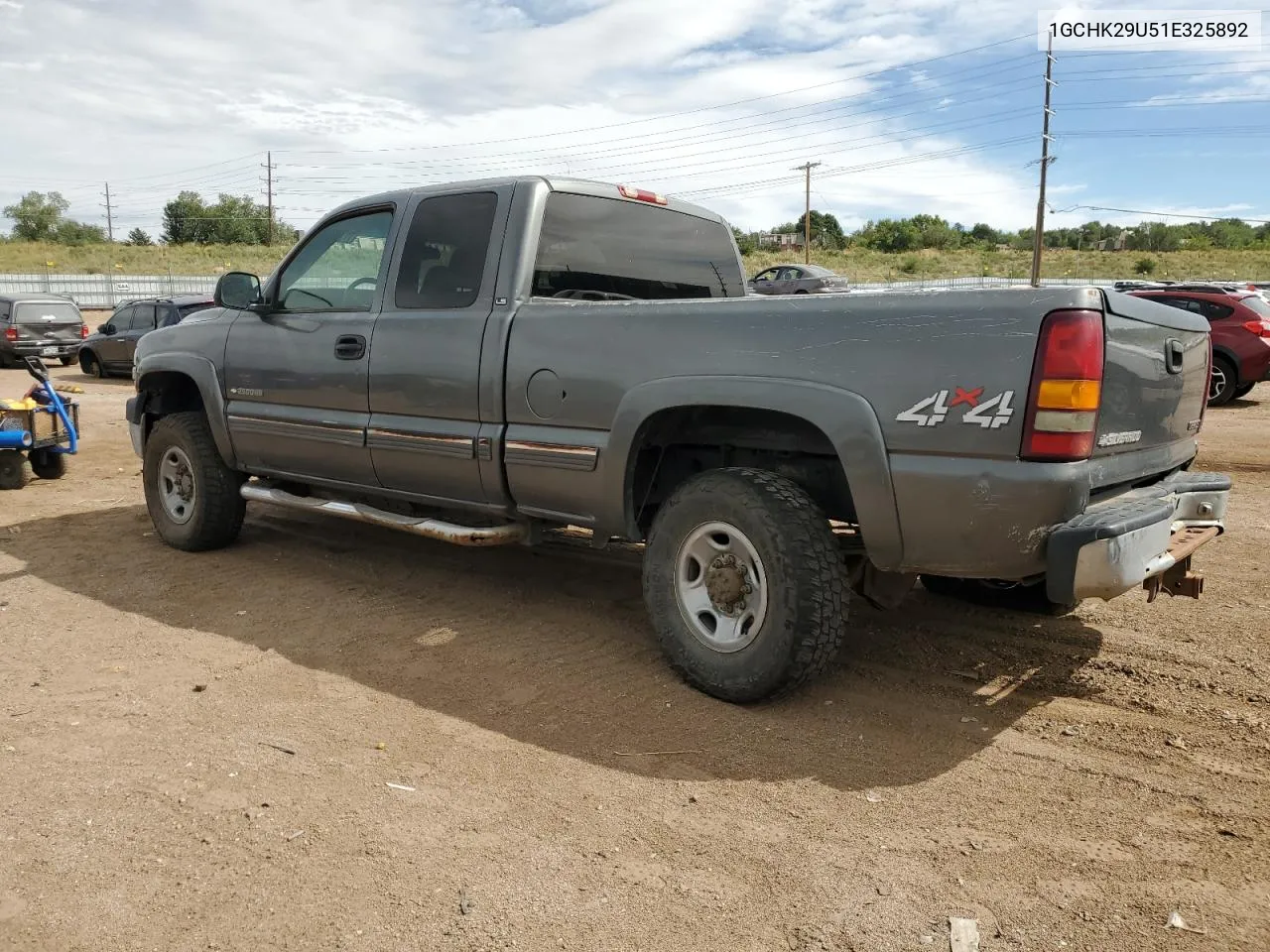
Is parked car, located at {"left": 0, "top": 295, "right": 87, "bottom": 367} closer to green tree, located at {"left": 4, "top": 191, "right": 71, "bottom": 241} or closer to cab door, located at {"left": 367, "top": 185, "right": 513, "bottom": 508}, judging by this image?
cab door, located at {"left": 367, "top": 185, "right": 513, "bottom": 508}

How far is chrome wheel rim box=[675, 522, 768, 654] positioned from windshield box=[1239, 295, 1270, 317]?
41.0 feet

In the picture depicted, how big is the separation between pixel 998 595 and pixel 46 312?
21.6 meters

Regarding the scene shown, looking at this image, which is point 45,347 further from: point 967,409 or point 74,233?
point 74,233

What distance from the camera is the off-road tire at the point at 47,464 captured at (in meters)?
8.92

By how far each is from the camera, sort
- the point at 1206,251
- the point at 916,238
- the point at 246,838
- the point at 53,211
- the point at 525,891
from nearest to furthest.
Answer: the point at 525,891, the point at 246,838, the point at 1206,251, the point at 916,238, the point at 53,211

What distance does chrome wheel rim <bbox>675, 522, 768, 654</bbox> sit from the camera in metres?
3.68

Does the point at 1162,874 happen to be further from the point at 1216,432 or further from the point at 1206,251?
the point at 1206,251

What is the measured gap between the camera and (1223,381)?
43.8 ft

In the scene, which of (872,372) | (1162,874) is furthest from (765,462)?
(1162,874)

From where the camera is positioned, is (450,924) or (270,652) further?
(270,652)

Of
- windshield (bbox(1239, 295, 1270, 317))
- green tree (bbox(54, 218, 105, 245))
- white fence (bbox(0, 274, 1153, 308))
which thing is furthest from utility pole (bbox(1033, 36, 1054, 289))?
green tree (bbox(54, 218, 105, 245))

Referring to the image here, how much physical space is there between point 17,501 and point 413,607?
4.83 m

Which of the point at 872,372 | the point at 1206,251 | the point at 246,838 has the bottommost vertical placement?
the point at 246,838

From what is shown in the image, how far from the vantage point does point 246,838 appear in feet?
9.44
